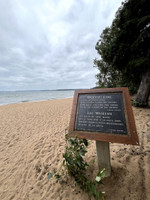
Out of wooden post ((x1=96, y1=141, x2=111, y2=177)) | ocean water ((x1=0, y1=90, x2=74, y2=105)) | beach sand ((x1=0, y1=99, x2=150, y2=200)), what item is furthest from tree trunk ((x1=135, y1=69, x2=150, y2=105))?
ocean water ((x1=0, y1=90, x2=74, y2=105))

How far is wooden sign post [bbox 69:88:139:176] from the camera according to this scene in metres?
1.38

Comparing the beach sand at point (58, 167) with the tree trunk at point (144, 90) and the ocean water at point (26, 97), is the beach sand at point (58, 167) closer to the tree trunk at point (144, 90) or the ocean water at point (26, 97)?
the tree trunk at point (144, 90)

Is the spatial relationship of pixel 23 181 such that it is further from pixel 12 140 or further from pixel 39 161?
pixel 12 140

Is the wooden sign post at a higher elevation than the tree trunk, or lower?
lower

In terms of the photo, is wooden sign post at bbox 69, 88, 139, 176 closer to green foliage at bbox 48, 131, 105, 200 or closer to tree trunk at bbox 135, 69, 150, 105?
green foliage at bbox 48, 131, 105, 200

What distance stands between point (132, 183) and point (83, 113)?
1557 millimetres

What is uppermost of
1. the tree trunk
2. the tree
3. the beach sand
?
the tree

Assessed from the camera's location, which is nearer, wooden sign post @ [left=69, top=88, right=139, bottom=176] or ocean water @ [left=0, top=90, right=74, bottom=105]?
wooden sign post @ [left=69, top=88, right=139, bottom=176]

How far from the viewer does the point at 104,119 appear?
1.60 meters

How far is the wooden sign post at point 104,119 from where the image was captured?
1380mm

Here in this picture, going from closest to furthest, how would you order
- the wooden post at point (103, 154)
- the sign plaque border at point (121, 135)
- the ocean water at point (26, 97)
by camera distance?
the sign plaque border at point (121, 135) → the wooden post at point (103, 154) → the ocean water at point (26, 97)

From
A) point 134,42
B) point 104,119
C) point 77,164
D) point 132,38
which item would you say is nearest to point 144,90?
point 134,42

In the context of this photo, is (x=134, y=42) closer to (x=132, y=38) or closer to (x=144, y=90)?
(x=132, y=38)

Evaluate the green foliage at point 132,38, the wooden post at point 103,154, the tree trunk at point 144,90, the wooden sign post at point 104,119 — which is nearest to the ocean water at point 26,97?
the green foliage at point 132,38
